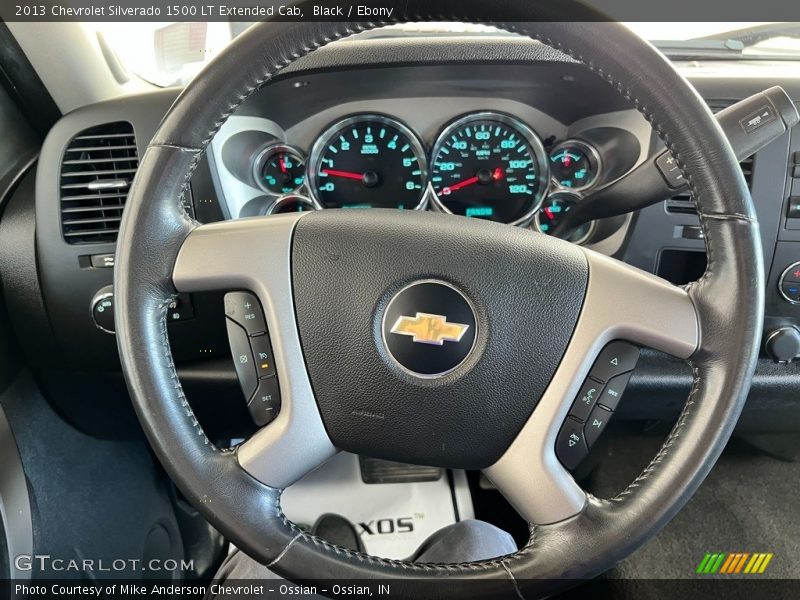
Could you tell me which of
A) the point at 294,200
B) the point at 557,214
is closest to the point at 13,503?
the point at 294,200

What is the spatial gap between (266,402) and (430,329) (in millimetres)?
214

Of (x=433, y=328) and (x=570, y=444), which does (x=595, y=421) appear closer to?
(x=570, y=444)

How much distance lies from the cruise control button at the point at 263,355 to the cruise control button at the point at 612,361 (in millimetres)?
376

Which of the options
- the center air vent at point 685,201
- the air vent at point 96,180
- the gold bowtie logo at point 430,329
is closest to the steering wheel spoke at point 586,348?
the gold bowtie logo at point 430,329

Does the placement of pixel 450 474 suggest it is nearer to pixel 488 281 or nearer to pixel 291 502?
pixel 291 502

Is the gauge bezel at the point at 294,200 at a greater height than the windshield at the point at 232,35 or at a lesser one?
lesser

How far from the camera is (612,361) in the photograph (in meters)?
0.78

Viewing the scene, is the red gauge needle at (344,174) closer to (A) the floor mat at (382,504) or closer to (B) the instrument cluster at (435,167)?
(B) the instrument cluster at (435,167)

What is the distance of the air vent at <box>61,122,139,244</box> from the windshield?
0.20 m

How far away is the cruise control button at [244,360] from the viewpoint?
81 centimetres

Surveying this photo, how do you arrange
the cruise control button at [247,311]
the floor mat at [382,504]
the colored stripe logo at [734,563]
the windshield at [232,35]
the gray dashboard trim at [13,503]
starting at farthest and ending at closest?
the floor mat at [382,504], the colored stripe logo at [734,563], the windshield at [232,35], the gray dashboard trim at [13,503], the cruise control button at [247,311]

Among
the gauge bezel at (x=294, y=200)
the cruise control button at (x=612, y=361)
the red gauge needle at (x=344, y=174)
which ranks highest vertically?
the red gauge needle at (x=344, y=174)

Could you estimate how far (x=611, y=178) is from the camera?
1.34m

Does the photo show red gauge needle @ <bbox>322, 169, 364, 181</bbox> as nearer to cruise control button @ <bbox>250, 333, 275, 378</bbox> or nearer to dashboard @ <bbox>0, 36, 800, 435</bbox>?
dashboard @ <bbox>0, 36, 800, 435</bbox>
